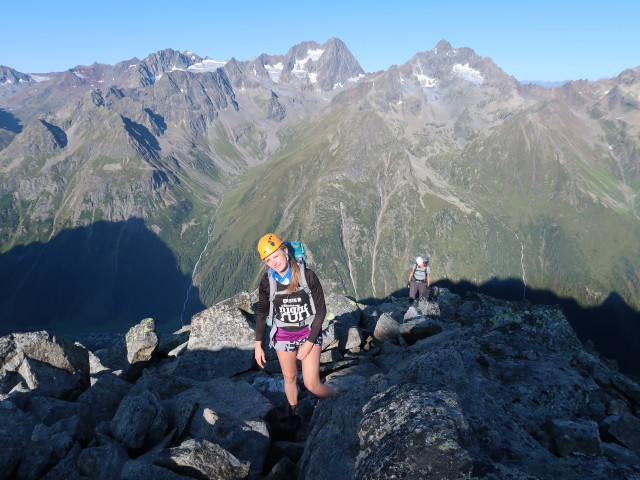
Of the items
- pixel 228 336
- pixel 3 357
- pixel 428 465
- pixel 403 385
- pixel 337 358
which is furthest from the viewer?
pixel 228 336

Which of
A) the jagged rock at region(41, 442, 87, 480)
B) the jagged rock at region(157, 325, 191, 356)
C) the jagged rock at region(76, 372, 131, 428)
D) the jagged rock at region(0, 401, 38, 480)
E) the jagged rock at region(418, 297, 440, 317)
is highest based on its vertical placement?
the jagged rock at region(0, 401, 38, 480)

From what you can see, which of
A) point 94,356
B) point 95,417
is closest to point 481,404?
point 95,417

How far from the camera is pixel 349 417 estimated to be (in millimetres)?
9820

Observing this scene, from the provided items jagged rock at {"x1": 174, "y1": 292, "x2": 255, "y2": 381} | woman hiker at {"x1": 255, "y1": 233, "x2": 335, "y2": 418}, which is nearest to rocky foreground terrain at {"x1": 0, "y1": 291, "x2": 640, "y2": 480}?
jagged rock at {"x1": 174, "y1": 292, "x2": 255, "y2": 381}

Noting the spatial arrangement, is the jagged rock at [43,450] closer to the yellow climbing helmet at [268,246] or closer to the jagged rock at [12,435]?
the jagged rock at [12,435]

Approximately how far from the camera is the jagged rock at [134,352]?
72.2ft

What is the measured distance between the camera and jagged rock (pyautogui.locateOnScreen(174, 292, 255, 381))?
63.5 feet

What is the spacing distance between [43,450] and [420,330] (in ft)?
57.1

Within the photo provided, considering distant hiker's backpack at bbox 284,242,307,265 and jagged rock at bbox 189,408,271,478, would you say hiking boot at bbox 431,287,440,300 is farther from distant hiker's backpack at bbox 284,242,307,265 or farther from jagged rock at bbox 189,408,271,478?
jagged rock at bbox 189,408,271,478

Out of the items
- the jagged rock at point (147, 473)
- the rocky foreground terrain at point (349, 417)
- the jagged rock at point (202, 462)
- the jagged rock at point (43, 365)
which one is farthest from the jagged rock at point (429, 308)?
the jagged rock at point (43, 365)

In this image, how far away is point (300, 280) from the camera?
12258mm

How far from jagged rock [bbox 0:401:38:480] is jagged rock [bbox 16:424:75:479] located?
203 mm

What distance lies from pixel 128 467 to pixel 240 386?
5743 mm

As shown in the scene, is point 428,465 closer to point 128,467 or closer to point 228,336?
point 128,467
